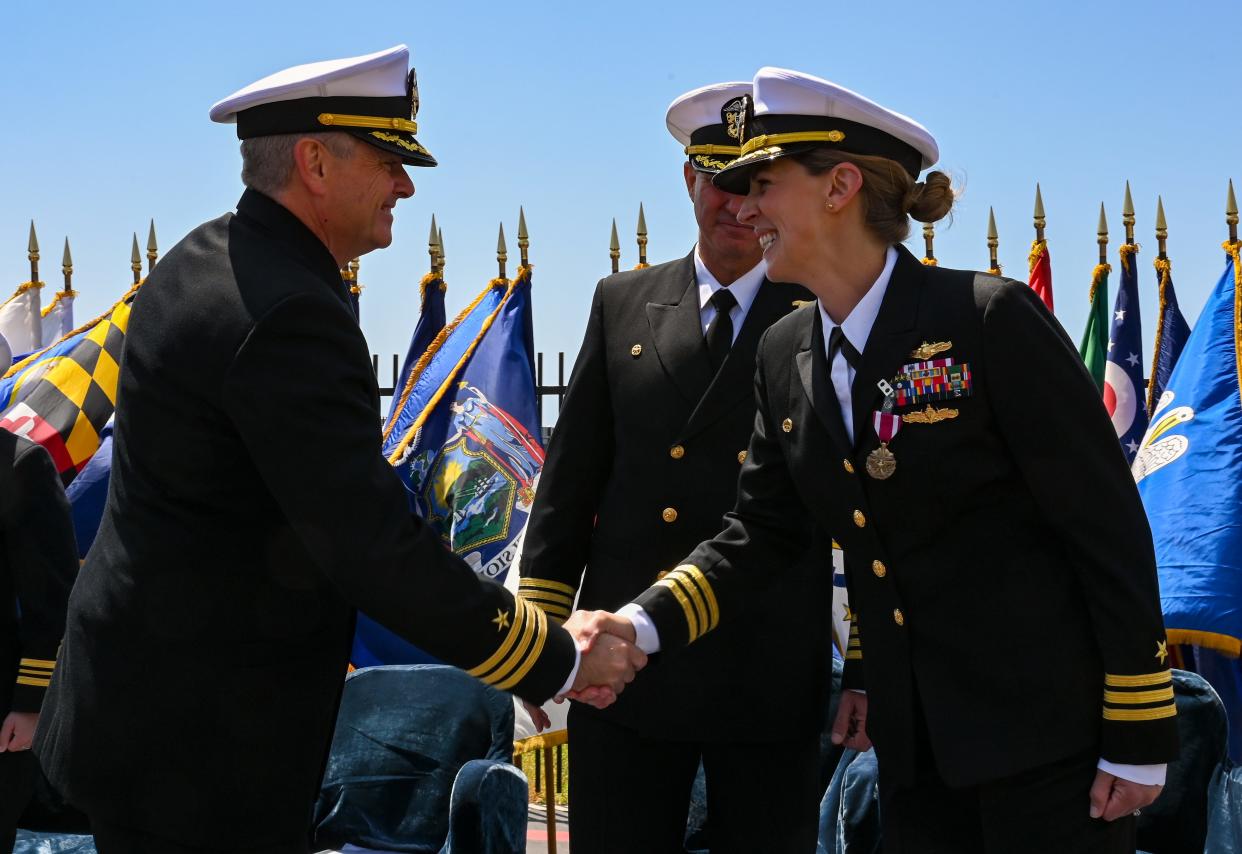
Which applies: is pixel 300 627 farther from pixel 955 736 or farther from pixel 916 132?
pixel 916 132

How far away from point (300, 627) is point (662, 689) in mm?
887

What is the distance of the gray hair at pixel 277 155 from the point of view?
2.64 meters

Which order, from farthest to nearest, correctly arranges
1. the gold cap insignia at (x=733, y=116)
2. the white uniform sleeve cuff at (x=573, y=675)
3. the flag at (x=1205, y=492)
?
the flag at (x=1205, y=492) → the gold cap insignia at (x=733, y=116) → the white uniform sleeve cuff at (x=573, y=675)

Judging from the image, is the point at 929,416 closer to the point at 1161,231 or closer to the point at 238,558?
the point at 238,558

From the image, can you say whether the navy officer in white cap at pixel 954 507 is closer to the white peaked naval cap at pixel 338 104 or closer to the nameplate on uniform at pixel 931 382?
the nameplate on uniform at pixel 931 382

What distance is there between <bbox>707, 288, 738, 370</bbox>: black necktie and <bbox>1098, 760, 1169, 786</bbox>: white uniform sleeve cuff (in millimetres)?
1222

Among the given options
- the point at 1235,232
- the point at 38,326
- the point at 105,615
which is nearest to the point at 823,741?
the point at 105,615

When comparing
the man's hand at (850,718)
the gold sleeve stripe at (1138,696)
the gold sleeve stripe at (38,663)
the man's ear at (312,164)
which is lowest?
the gold sleeve stripe at (38,663)

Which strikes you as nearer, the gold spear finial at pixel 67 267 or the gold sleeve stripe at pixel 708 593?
the gold sleeve stripe at pixel 708 593

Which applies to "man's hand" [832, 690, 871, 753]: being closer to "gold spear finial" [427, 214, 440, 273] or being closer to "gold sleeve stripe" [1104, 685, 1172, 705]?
"gold sleeve stripe" [1104, 685, 1172, 705]

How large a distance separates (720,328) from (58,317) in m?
7.20

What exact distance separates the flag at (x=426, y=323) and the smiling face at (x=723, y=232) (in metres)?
4.58

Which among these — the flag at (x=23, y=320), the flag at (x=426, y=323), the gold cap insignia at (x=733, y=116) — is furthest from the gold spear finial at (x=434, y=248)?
the gold cap insignia at (x=733, y=116)

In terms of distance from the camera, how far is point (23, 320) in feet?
29.5
